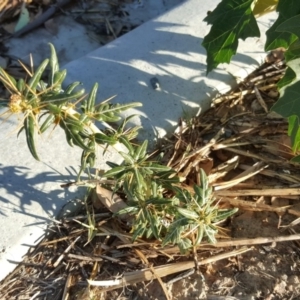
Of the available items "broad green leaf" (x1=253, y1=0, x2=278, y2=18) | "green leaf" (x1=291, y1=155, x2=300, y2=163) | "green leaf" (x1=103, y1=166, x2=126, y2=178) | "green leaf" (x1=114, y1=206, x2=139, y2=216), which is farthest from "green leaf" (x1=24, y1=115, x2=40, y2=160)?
"broad green leaf" (x1=253, y1=0, x2=278, y2=18)

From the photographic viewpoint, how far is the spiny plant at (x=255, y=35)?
6.16 feet

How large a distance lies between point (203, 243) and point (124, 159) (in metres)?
0.46

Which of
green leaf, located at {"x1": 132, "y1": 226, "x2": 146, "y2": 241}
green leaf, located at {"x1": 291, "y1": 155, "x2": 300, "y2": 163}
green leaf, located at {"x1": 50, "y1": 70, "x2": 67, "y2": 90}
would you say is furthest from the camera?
green leaf, located at {"x1": 291, "y1": 155, "x2": 300, "y2": 163}

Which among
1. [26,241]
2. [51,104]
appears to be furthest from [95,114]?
[26,241]

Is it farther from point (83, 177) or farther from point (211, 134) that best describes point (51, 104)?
point (211, 134)

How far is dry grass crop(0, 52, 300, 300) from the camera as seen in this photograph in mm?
2055

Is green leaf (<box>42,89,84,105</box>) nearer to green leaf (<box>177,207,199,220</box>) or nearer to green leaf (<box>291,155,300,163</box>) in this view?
green leaf (<box>177,207,199,220</box>)

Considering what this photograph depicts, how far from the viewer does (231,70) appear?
2.64m

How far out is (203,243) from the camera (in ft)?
6.80

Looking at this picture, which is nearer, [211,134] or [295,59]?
[295,59]

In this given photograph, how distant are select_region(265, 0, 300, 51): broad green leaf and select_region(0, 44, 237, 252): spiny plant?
2.13 feet

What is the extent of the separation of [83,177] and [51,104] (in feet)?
2.32

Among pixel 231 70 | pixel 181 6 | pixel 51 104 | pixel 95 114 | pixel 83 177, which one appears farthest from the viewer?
pixel 181 6

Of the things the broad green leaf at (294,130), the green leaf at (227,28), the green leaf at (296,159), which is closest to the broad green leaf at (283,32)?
the green leaf at (227,28)
